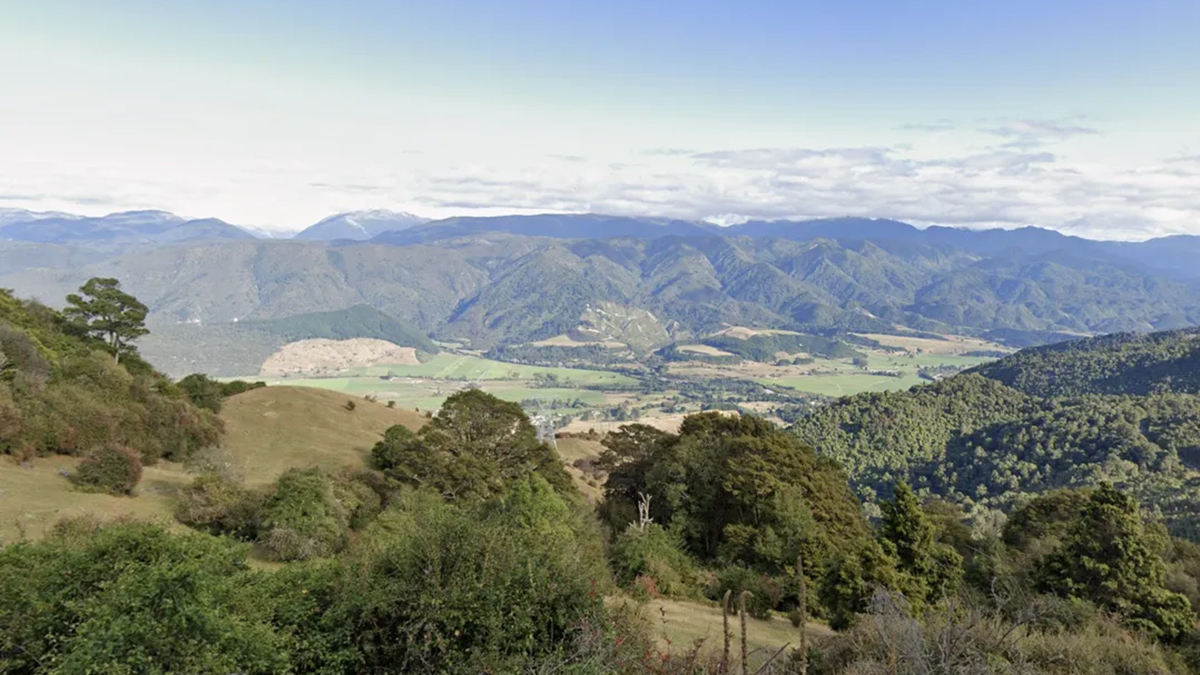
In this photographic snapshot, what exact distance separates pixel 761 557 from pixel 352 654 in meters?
18.5

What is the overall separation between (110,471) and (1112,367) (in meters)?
147

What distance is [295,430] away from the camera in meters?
35.4

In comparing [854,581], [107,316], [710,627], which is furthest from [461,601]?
[107,316]

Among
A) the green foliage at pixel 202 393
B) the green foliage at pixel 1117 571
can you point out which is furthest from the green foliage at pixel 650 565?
the green foliage at pixel 202 393

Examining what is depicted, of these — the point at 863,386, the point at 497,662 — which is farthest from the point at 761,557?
the point at 863,386

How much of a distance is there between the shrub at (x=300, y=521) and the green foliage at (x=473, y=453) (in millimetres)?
5919

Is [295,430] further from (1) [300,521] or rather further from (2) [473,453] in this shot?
(1) [300,521]

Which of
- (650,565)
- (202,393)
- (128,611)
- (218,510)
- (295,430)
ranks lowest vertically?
(650,565)

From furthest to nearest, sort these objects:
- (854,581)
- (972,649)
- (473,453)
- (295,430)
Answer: (295,430), (473,453), (854,581), (972,649)

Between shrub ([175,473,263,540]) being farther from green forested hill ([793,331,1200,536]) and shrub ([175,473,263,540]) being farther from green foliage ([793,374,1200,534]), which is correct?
green foliage ([793,374,1200,534])

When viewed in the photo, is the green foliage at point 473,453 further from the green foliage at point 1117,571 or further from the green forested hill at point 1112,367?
the green forested hill at point 1112,367

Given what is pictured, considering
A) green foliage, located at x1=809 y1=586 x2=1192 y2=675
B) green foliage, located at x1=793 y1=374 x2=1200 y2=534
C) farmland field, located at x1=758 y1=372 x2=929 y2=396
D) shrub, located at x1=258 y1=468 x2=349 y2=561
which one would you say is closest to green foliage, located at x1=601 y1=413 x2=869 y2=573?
green foliage, located at x1=809 y1=586 x2=1192 y2=675

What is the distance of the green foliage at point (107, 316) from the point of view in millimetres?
33938

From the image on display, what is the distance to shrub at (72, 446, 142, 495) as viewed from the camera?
63.4 ft
